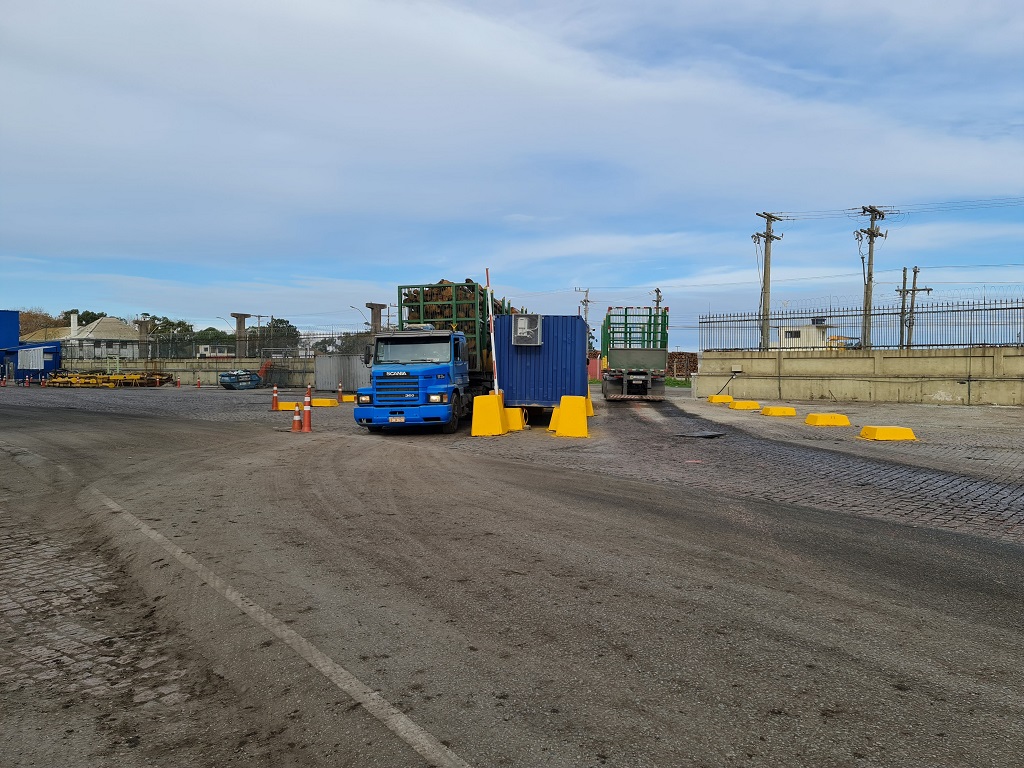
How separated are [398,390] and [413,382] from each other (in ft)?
1.32

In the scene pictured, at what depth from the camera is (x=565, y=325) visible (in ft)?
60.7

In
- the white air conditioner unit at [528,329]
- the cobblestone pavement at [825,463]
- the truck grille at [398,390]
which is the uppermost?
the white air conditioner unit at [528,329]

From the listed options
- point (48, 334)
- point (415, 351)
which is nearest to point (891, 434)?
point (415, 351)

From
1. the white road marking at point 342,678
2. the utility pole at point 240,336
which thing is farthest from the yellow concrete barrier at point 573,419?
the utility pole at point 240,336

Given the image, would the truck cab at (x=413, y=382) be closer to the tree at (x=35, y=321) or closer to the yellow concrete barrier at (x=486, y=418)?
the yellow concrete barrier at (x=486, y=418)

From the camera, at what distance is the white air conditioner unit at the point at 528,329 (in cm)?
1826

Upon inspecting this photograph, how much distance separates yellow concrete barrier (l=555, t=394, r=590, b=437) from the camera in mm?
16156

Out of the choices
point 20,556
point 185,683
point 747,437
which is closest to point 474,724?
point 185,683

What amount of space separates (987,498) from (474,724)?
8.05 metres

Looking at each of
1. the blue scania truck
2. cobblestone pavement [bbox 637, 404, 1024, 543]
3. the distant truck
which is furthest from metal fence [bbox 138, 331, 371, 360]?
cobblestone pavement [bbox 637, 404, 1024, 543]

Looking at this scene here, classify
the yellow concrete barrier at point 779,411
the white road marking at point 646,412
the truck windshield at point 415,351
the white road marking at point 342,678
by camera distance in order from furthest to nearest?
the yellow concrete barrier at point 779,411, the white road marking at point 646,412, the truck windshield at point 415,351, the white road marking at point 342,678

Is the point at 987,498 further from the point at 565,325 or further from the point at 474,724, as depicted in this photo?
the point at 565,325

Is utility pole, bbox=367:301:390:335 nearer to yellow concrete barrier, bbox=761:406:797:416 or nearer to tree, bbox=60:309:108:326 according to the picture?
yellow concrete barrier, bbox=761:406:797:416

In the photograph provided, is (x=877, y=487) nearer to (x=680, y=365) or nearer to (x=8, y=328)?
(x=680, y=365)
